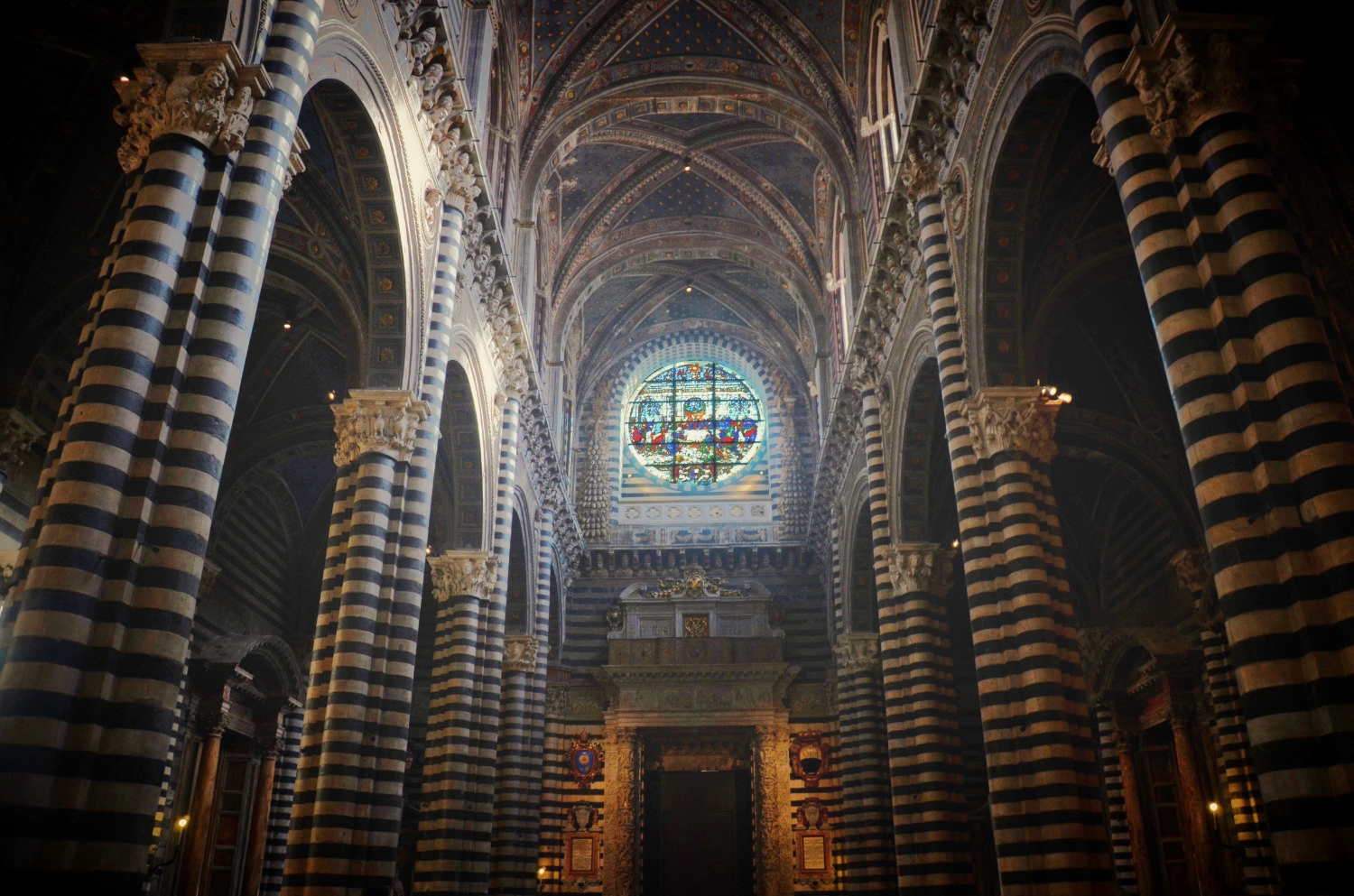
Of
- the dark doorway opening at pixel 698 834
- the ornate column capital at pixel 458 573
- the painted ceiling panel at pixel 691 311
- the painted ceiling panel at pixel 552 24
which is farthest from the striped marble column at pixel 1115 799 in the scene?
the painted ceiling panel at pixel 552 24

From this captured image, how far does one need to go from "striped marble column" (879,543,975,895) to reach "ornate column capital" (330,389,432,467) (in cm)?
842

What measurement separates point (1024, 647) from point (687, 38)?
53.0 ft

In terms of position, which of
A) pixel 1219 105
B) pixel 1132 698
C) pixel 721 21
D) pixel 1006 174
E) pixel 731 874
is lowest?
pixel 731 874

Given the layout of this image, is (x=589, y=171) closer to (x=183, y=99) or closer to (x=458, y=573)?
(x=458, y=573)

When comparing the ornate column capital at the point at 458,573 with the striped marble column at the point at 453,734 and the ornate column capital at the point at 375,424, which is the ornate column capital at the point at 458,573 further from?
the ornate column capital at the point at 375,424

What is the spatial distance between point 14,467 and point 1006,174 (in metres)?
14.1

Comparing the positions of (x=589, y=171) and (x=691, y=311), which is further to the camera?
(x=691, y=311)

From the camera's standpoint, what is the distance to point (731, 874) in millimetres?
26812

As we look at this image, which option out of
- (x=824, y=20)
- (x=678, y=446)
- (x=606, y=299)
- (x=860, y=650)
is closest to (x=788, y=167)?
(x=824, y=20)

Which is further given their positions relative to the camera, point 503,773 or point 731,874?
point 731,874

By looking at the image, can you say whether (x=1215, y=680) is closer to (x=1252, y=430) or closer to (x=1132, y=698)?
(x=1132, y=698)

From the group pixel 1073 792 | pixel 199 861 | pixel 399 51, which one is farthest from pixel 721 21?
pixel 199 861

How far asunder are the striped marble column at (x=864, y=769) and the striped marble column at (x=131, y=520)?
1707cm

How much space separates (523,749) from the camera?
22.8 m
